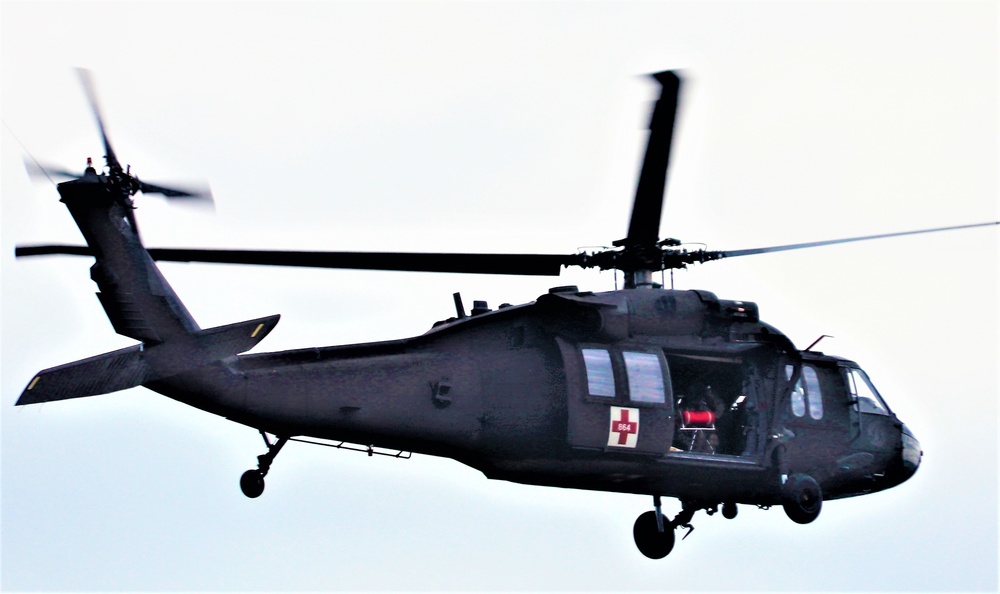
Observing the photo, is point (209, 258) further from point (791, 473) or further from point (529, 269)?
point (791, 473)

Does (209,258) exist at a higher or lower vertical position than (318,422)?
higher

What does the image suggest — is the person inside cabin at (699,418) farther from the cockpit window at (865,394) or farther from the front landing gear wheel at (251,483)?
the front landing gear wheel at (251,483)

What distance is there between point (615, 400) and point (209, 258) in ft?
18.0

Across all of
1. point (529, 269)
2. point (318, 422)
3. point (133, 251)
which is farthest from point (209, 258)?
point (529, 269)

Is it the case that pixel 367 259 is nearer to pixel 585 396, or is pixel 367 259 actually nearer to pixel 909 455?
pixel 585 396

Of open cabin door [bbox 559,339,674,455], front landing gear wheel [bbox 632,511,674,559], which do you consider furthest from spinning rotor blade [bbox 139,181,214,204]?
front landing gear wheel [bbox 632,511,674,559]

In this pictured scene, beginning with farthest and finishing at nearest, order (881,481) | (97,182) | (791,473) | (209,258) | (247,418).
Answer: (881,481)
(791,473)
(209,258)
(247,418)
(97,182)

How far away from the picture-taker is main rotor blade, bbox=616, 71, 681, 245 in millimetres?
13578

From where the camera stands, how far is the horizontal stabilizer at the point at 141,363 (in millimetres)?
12094

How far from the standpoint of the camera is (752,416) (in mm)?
16219

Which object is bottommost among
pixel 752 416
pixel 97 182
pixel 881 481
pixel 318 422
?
pixel 881 481

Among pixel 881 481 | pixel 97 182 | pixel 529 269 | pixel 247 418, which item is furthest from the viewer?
pixel 881 481

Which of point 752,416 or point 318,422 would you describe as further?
point 752,416

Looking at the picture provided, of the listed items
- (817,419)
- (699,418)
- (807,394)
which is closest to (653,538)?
(699,418)
